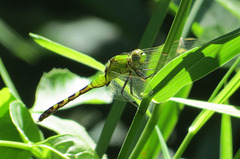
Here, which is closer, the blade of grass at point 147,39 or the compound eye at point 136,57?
the blade of grass at point 147,39

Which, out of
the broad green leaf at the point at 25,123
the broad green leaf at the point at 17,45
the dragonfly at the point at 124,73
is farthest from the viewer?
the broad green leaf at the point at 17,45

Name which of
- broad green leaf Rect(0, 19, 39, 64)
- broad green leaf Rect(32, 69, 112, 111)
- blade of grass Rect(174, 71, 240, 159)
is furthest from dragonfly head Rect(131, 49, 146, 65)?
broad green leaf Rect(0, 19, 39, 64)

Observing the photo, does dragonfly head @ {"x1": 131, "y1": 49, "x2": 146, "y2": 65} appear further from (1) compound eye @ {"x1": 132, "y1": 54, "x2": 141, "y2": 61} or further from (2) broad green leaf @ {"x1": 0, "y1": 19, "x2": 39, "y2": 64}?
(2) broad green leaf @ {"x1": 0, "y1": 19, "x2": 39, "y2": 64}

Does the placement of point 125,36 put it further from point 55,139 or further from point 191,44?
point 55,139

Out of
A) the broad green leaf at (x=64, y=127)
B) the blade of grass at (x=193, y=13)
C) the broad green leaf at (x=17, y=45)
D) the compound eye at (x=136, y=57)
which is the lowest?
the broad green leaf at (x=17, y=45)

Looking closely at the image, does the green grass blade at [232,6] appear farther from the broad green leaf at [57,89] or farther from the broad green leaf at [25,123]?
the broad green leaf at [25,123]

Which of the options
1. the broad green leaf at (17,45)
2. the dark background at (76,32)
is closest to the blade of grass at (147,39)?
the dark background at (76,32)
